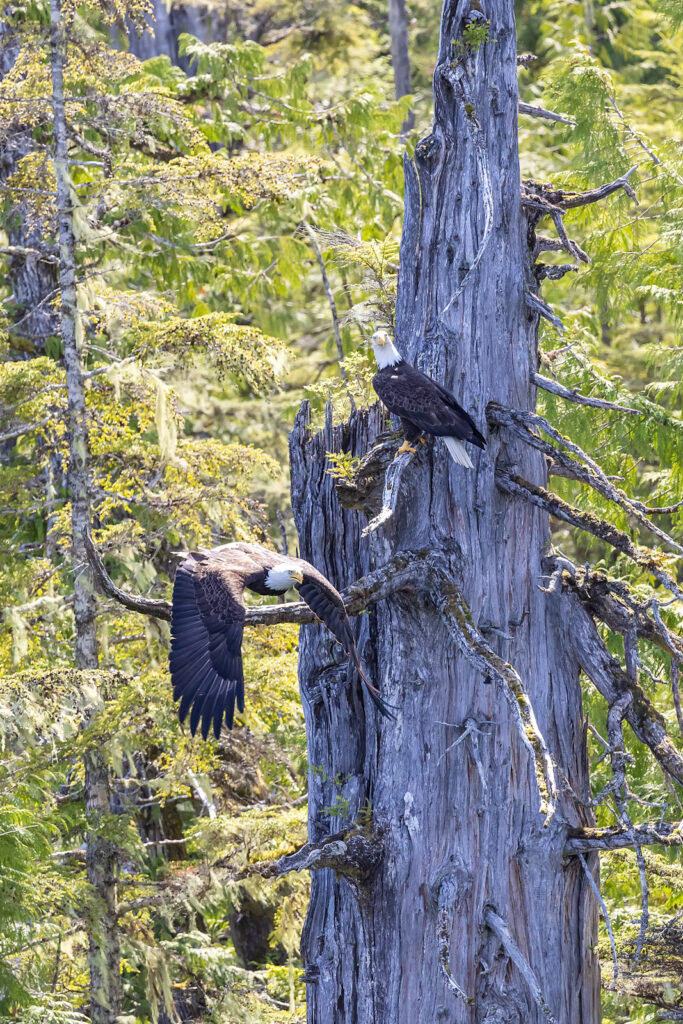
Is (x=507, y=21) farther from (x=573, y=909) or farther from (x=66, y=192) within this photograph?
(x=573, y=909)

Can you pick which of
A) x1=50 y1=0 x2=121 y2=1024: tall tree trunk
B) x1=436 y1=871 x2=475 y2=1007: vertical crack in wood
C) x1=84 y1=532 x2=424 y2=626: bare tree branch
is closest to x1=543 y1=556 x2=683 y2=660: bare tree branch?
x1=84 y1=532 x2=424 y2=626: bare tree branch

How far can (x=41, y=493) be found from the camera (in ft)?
33.5

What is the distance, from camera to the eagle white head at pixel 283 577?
4.67 m

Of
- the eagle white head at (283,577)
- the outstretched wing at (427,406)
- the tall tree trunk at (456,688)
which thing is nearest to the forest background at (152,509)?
the tall tree trunk at (456,688)

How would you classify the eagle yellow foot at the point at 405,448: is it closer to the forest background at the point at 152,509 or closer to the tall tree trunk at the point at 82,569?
the forest background at the point at 152,509

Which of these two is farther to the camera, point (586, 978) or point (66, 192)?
point (66, 192)

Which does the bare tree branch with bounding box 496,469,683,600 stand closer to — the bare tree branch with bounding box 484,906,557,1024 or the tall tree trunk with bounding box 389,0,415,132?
the bare tree branch with bounding box 484,906,557,1024

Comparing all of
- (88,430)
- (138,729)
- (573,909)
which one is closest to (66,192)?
(88,430)

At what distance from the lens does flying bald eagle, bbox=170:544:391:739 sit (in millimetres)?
4637

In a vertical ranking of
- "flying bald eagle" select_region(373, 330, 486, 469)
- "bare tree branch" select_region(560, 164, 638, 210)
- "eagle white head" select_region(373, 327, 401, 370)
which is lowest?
"flying bald eagle" select_region(373, 330, 486, 469)

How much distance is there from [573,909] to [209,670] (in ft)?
8.71

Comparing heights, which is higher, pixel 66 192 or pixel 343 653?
pixel 66 192

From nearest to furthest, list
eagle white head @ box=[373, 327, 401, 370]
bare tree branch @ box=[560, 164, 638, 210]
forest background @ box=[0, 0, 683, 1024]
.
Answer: eagle white head @ box=[373, 327, 401, 370], bare tree branch @ box=[560, 164, 638, 210], forest background @ box=[0, 0, 683, 1024]

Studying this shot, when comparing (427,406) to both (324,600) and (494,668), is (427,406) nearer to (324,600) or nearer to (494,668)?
(324,600)
